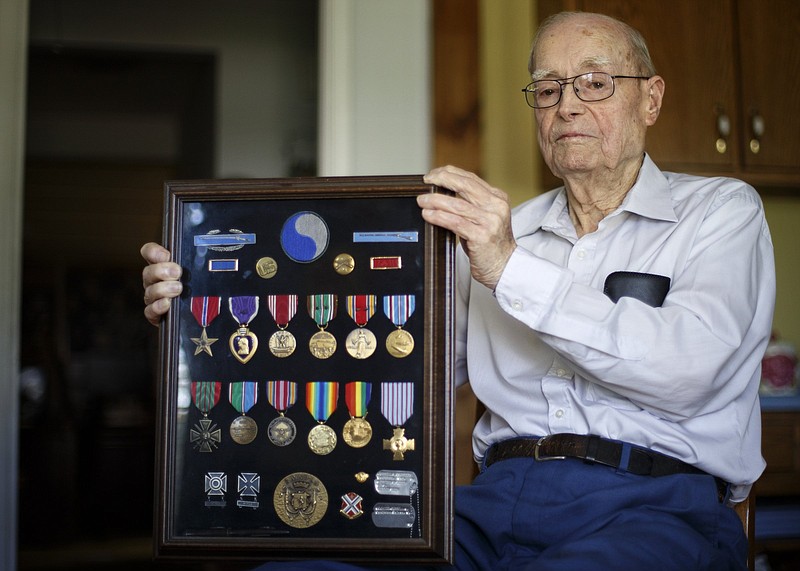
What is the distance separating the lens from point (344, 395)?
4.20ft

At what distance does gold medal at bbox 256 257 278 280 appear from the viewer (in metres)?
1.32

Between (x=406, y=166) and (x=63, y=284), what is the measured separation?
162 inches

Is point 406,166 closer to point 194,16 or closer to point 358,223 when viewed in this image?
point 358,223

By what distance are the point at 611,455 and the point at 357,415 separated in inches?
17.0

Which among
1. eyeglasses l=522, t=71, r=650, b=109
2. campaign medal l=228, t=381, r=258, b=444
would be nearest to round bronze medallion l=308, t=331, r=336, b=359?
campaign medal l=228, t=381, r=258, b=444

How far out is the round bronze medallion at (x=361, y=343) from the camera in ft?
4.21

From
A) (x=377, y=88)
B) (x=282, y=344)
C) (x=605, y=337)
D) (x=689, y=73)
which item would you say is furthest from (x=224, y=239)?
(x=689, y=73)

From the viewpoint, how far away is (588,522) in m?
1.34

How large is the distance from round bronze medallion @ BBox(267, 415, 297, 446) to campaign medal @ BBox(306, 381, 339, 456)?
29 mm

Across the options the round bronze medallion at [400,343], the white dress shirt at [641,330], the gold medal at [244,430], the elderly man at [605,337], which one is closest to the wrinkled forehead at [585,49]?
the elderly man at [605,337]

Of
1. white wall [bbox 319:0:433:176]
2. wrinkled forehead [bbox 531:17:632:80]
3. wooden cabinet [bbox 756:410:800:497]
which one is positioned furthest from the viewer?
white wall [bbox 319:0:433:176]

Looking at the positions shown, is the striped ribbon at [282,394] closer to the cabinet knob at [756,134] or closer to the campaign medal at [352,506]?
the campaign medal at [352,506]

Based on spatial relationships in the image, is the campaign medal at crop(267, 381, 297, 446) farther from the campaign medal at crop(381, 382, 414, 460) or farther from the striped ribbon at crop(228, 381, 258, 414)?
the campaign medal at crop(381, 382, 414, 460)

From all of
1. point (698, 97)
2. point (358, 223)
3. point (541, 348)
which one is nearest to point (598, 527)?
point (541, 348)
